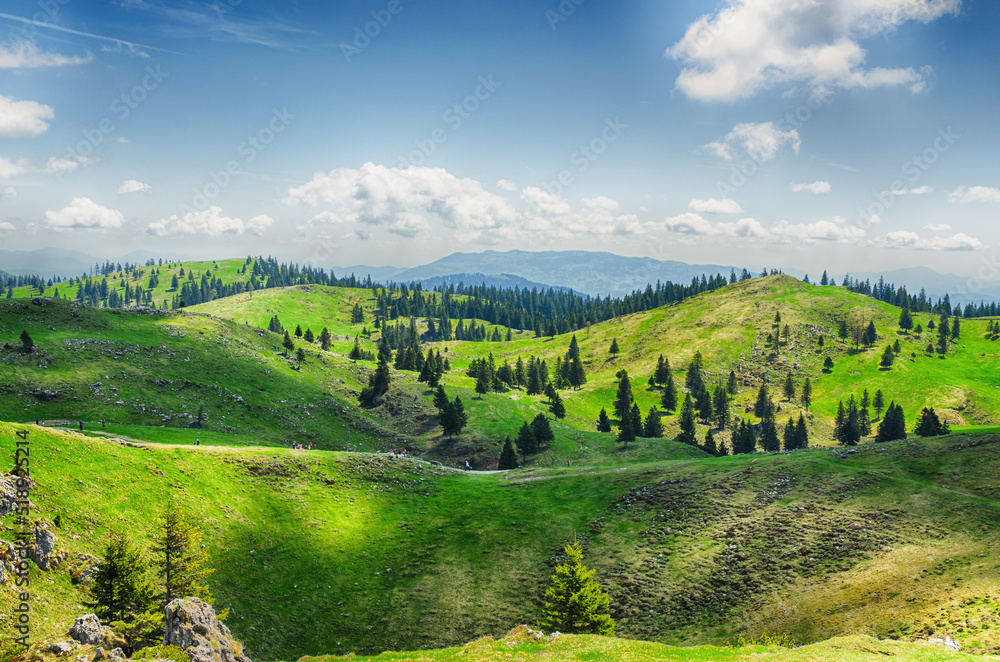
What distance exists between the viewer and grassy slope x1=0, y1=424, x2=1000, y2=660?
37.3 meters

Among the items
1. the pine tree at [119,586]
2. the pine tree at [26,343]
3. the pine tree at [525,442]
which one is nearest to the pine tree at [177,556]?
the pine tree at [119,586]

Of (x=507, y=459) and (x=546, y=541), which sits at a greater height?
(x=546, y=541)

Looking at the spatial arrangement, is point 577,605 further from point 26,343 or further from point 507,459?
point 26,343

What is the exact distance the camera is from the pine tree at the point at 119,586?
2686cm

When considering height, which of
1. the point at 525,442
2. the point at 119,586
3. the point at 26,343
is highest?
the point at 26,343

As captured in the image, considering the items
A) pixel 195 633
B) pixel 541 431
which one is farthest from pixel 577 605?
pixel 541 431

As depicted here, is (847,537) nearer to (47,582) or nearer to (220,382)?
(47,582)

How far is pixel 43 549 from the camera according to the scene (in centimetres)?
3062

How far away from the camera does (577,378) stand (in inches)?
7392

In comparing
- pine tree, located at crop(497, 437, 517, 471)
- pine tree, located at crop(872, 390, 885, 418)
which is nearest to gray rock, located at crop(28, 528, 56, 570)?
pine tree, located at crop(497, 437, 517, 471)

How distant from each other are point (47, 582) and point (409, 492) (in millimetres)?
35852

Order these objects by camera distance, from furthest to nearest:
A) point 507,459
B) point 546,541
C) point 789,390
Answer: point 789,390 → point 507,459 → point 546,541
